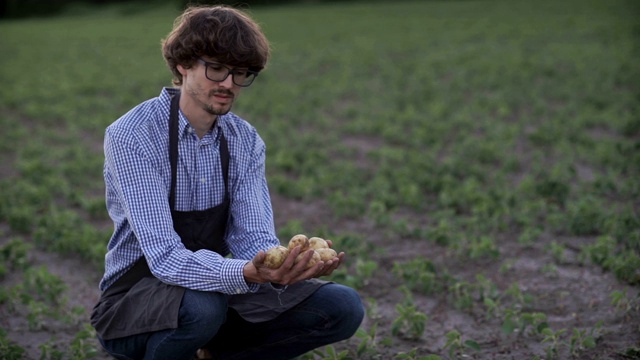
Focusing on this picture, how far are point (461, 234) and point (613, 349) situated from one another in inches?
75.1

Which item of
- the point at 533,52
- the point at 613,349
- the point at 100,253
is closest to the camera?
the point at 613,349

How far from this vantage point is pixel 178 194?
347 cm

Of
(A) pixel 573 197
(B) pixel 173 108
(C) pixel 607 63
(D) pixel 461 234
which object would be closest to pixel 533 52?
→ (C) pixel 607 63

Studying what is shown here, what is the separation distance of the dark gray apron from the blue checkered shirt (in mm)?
31

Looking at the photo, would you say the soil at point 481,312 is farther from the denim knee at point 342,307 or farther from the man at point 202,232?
the man at point 202,232

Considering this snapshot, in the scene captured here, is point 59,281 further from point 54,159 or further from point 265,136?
point 265,136

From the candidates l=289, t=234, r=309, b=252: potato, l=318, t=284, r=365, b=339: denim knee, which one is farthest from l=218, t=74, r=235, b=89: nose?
l=318, t=284, r=365, b=339: denim knee

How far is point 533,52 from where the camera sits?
15234 millimetres

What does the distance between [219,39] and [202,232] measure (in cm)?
84

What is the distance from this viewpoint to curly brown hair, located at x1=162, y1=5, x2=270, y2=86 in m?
3.30

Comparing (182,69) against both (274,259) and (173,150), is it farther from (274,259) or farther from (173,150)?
(274,259)

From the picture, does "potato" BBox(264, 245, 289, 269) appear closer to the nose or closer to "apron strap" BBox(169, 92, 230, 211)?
"apron strap" BBox(169, 92, 230, 211)

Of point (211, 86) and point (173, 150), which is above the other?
point (211, 86)

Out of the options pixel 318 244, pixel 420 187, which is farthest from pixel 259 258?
pixel 420 187
